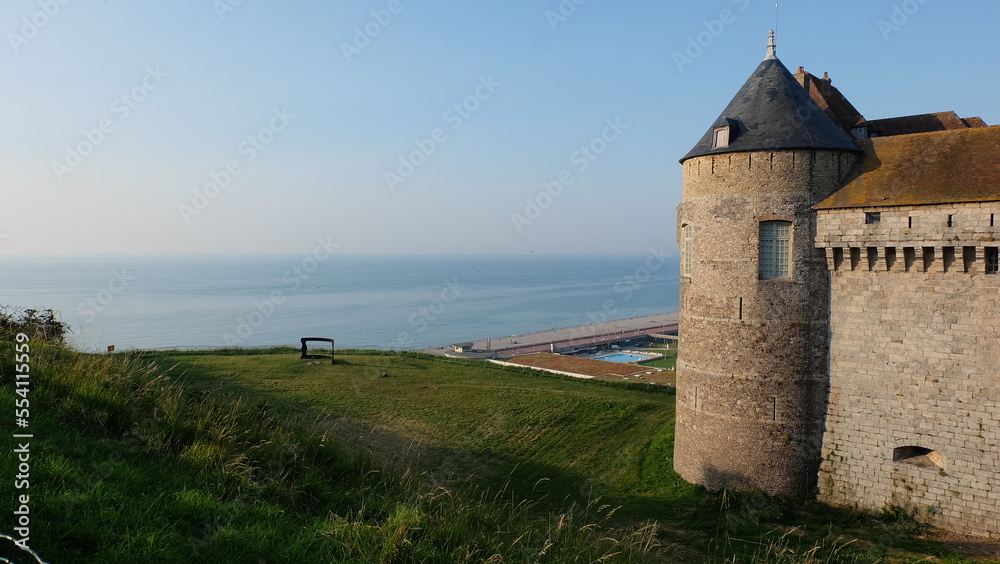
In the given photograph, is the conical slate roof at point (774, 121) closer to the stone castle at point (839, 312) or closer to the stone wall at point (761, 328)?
the stone castle at point (839, 312)

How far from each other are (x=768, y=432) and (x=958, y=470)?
4.15 meters

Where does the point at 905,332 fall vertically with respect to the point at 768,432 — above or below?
above

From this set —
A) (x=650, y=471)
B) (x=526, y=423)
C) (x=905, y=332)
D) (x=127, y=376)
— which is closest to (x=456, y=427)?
(x=526, y=423)

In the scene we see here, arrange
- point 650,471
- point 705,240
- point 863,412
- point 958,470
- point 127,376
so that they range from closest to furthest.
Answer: point 127,376, point 958,470, point 863,412, point 705,240, point 650,471

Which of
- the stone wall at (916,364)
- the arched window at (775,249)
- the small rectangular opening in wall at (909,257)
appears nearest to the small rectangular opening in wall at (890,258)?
the stone wall at (916,364)

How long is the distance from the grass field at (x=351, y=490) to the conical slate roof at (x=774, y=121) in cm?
952

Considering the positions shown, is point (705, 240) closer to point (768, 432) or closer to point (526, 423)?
point (768, 432)

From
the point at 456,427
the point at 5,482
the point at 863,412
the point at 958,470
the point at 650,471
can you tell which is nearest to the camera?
the point at 5,482

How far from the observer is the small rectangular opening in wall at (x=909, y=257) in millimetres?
14406

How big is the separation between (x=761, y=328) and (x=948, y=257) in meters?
4.53

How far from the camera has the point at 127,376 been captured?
33.5 ft

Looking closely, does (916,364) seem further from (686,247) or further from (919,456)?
(686,247)

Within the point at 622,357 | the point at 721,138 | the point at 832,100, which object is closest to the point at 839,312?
the point at 721,138

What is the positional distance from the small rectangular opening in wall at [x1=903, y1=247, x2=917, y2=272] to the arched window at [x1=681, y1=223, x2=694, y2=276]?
206 inches
